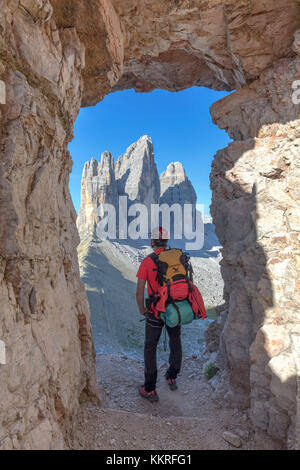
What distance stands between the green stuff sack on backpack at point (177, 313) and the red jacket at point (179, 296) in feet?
0.29

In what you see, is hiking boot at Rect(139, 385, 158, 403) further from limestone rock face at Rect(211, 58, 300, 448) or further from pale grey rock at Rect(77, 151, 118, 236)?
pale grey rock at Rect(77, 151, 118, 236)

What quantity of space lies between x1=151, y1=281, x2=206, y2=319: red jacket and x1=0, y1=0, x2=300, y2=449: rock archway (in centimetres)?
87

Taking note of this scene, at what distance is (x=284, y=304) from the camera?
3.63 m

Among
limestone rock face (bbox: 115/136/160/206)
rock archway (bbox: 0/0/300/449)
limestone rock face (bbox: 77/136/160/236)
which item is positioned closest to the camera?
rock archway (bbox: 0/0/300/449)

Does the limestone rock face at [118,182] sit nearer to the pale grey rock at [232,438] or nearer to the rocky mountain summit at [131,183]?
the rocky mountain summit at [131,183]

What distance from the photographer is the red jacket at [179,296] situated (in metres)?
4.02

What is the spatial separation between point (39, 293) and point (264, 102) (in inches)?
216

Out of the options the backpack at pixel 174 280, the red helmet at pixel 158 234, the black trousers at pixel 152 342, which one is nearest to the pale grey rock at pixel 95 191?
the red helmet at pixel 158 234

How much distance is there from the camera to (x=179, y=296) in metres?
4.07

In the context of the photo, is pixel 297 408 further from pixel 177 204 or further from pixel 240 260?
pixel 177 204

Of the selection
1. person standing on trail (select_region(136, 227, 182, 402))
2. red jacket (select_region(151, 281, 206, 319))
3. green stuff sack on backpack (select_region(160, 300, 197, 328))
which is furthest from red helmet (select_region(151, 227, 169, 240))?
green stuff sack on backpack (select_region(160, 300, 197, 328))

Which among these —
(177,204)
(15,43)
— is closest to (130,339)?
(15,43)

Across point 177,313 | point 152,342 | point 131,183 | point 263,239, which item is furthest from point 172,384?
point 131,183

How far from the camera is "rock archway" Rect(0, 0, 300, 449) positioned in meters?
2.45
